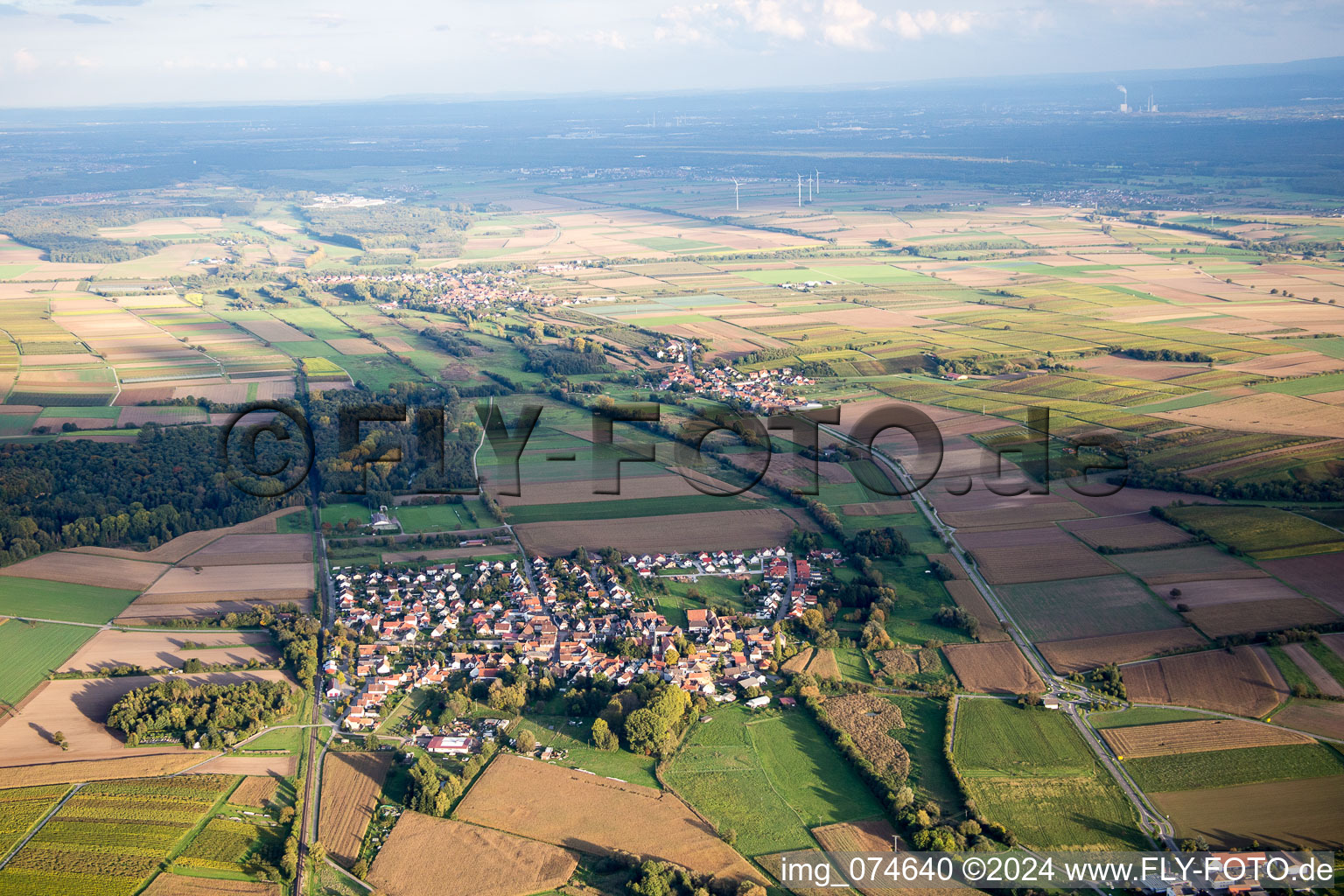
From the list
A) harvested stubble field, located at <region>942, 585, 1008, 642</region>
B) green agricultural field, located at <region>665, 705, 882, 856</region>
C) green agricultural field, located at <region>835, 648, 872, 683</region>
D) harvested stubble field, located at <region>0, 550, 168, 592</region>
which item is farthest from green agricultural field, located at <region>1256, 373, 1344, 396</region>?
harvested stubble field, located at <region>0, 550, 168, 592</region>

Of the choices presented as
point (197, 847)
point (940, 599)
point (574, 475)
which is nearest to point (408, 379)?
point (574, 475)

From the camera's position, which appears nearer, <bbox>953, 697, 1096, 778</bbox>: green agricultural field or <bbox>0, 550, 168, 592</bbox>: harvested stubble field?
<bbox>953, 697, 1096, 778</bbox>: green agricultural field

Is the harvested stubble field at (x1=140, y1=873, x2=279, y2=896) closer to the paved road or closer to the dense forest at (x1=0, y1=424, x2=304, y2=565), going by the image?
the paved road

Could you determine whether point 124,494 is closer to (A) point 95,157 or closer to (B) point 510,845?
(B) point 510,845

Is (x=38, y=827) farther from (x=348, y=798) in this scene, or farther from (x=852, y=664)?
(x=852, y=664)

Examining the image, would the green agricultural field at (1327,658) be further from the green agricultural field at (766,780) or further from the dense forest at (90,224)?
the dense forest at (90,224)

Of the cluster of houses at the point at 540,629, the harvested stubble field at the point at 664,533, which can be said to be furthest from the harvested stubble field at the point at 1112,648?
the harvested stubble field at the point at 664,533
